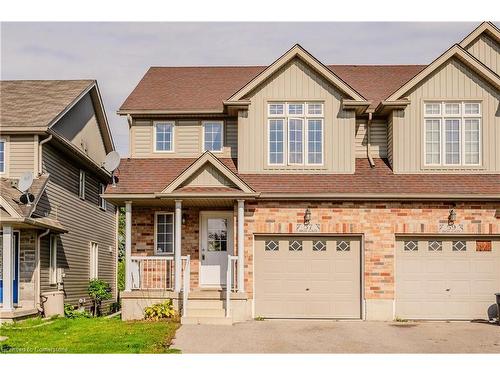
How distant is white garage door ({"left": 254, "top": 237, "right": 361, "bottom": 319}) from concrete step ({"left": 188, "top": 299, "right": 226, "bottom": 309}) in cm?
112

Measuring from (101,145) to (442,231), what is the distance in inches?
596

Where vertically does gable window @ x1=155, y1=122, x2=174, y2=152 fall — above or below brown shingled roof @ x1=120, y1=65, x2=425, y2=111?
below

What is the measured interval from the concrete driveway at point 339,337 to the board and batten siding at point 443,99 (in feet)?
14.0

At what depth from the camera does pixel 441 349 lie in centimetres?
1462

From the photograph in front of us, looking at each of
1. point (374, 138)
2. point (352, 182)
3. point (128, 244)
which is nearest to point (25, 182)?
point (128, 244)

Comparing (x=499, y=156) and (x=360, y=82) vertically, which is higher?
(x=360, y=82)

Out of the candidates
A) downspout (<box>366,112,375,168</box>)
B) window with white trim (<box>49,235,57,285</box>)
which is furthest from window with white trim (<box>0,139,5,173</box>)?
downspout (<box>366,112,375,168</box>)

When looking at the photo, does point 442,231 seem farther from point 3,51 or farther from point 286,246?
point 3,51

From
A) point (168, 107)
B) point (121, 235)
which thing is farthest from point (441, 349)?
point (121, 235)

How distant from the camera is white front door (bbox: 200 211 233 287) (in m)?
20.1

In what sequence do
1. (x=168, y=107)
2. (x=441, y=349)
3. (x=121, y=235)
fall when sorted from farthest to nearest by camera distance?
(x=121, y=235) → (x=168, y=107) → (x=441, y=349)

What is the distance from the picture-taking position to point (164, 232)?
2041cm

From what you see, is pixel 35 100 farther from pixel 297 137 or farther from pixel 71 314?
pixel 297 137

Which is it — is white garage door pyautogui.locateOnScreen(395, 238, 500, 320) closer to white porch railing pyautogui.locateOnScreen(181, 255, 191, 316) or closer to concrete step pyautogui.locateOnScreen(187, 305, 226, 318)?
concrete step pyautogui.locateOnScreen(187, 305, 226, 318)
